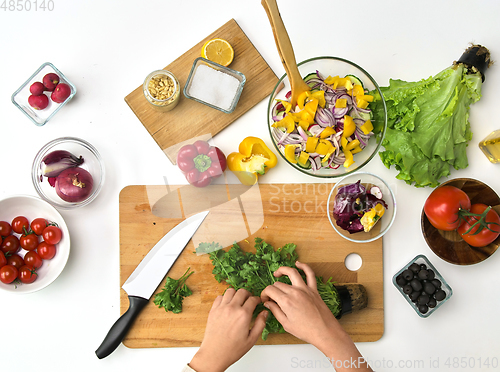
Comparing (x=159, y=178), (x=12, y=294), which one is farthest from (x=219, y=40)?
(x=12, y=294)

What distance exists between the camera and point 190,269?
143 cm

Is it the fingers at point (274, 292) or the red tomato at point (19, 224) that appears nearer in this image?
the fingers at point (274, 292)

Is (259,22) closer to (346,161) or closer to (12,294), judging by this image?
(346,161)

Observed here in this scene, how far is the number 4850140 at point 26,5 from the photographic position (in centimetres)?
150

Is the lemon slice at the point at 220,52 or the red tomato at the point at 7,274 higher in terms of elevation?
the lemon slice at the point at 220,52

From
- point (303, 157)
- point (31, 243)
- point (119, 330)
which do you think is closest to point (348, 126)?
point (303, 157)

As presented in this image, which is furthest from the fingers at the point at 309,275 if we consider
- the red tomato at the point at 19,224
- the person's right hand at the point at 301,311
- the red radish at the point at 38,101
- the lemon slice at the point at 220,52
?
the red radish at the point at 38,101

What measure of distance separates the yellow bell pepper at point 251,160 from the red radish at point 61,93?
69 centimetres

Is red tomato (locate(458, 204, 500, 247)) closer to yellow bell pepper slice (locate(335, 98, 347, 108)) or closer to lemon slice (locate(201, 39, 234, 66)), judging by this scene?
yellow bell pepper slice (locate(335, 98, 347, 108))

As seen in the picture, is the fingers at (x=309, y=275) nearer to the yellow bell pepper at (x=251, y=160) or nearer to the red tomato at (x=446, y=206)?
the yellow bell pepper at (x=251, y=160)

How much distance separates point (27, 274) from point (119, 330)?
41 centimetres

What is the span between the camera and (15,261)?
A: 1.40m

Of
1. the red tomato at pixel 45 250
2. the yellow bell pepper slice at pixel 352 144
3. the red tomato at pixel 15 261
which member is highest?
the red tomato at pixel 15 261

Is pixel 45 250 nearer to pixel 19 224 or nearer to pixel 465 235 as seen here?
pixel 19 224
